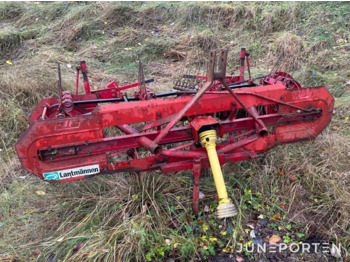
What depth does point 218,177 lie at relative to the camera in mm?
2520

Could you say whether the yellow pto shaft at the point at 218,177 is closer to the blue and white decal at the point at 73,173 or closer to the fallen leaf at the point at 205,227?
the fallen leaf at the point at 205,227

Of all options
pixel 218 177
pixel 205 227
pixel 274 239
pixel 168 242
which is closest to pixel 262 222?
pixel 274 239

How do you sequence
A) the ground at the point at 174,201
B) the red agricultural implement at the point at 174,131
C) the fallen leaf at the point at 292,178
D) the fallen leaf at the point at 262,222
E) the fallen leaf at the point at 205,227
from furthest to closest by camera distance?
the fallen leaf at the point at 292,178
the fallen leaf at the point at 262,222
the fallen leaf at the point at 205,227
the ground at the point at 174,201
the red agricultural implement at the point at 174,131

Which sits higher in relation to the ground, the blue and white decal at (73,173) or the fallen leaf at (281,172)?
the blue and white decal at (73,173)

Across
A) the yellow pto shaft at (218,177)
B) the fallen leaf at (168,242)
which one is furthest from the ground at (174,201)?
the yellow pto shaft at (218,177)

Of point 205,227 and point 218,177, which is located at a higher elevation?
point 218,177

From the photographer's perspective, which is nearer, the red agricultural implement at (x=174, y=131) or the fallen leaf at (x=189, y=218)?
the red agricultural implement at (x=174, y=131)

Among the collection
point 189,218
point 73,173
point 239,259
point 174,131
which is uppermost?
point 174,131

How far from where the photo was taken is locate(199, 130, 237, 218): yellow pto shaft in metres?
2.35

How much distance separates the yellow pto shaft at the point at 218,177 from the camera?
7.72ft

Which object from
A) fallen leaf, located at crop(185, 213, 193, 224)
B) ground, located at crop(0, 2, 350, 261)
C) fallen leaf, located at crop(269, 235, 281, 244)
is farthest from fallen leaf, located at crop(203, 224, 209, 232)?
fallen leaf, located at crop(269, 235, 281, 244)

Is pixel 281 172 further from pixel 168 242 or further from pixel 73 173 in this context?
pixel 73 173

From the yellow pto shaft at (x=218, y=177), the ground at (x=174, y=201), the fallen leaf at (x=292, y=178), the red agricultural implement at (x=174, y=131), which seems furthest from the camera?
the fallen leaf at (x=292, y=178)

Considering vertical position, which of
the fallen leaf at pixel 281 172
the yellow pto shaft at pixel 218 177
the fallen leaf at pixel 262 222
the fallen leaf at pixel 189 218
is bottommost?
the fallen leaf at pixel 262 222
